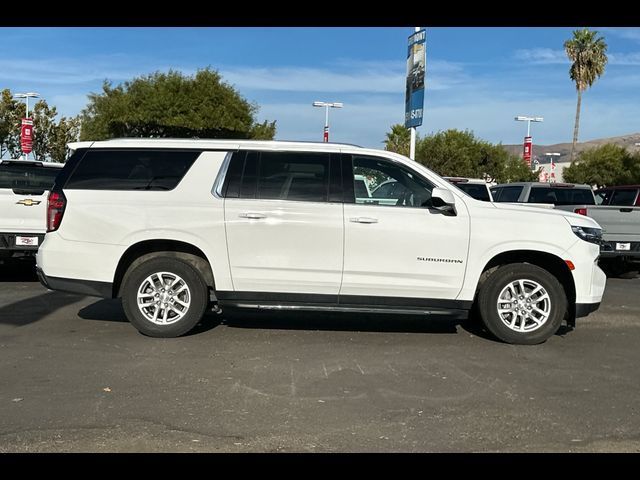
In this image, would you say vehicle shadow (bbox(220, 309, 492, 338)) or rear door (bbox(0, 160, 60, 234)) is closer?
vehicle shadow (bbox(220, 309, 492, 338))

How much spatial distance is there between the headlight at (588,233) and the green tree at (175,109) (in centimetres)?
2584

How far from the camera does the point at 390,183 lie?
6.43 metres

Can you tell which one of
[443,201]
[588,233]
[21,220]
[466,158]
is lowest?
[21,220]

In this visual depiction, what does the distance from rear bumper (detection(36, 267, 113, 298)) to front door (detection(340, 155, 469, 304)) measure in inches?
96.8

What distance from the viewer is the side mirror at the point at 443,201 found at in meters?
6.03

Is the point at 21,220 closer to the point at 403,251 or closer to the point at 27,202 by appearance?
the point at 27,202

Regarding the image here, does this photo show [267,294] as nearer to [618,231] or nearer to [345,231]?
[345,231]

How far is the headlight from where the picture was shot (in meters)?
6.23

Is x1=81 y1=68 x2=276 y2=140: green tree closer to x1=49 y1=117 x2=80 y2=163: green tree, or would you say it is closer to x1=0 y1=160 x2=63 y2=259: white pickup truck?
x1=49 y1=117 x2=80 y2=163: green tree

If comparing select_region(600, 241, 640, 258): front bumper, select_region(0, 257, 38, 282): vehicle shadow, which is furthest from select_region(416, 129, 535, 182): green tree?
select_region(0, 257, 38, 282): vehicle shadow

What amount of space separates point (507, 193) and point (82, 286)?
10.2m

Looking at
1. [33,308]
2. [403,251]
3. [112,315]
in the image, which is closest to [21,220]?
[33,308]
